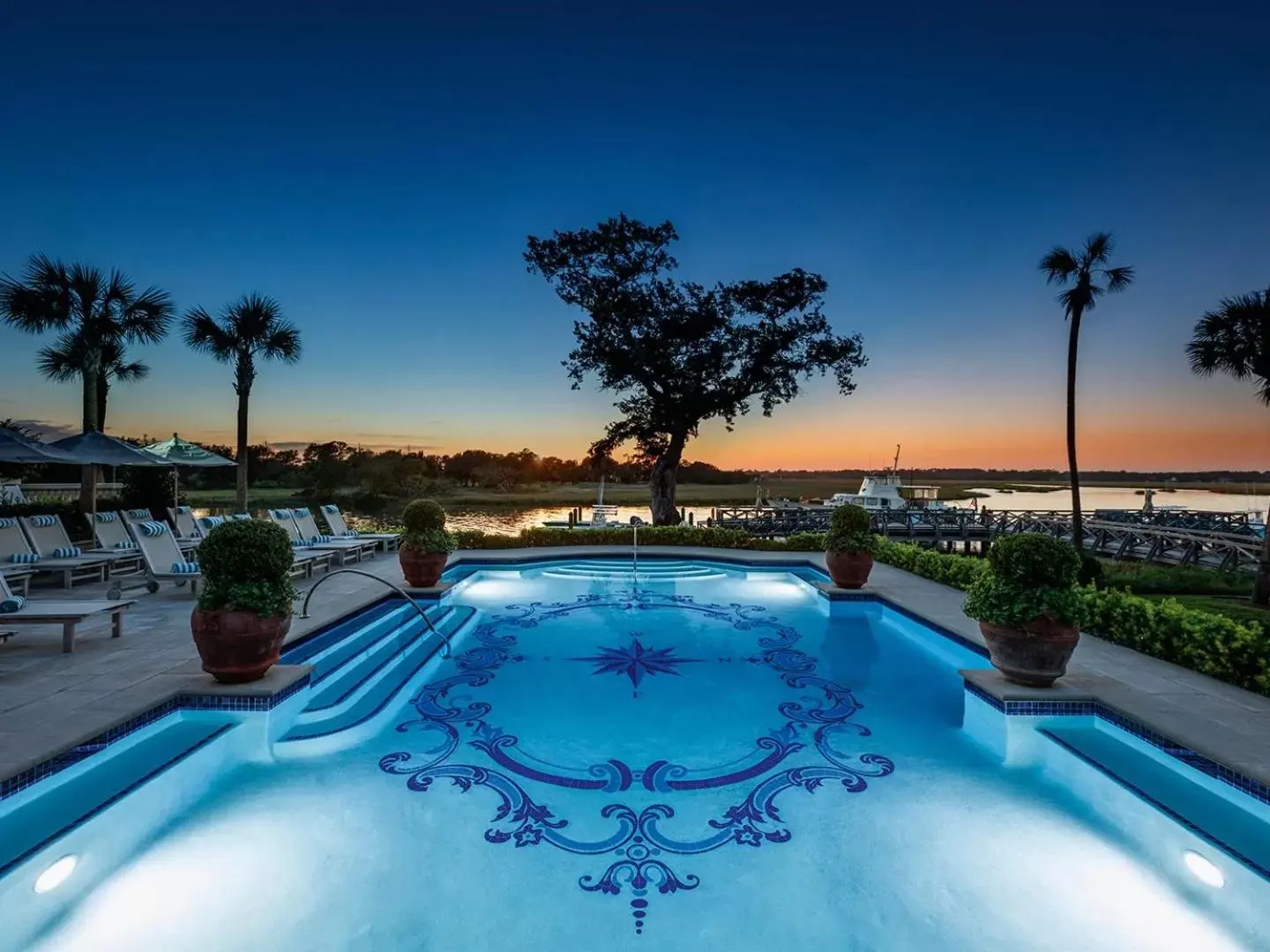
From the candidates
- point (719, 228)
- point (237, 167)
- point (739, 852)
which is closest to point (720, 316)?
point (719, 228)

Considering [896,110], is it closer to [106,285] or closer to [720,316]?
[720,316]

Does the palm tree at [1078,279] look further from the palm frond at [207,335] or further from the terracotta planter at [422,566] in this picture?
the palm frond at [207,335]

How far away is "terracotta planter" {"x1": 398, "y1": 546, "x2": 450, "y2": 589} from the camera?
28.4 feet

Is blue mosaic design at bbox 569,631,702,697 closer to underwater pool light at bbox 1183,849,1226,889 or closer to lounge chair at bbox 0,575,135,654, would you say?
underwater pool light at bbox 1183,849,1226,889

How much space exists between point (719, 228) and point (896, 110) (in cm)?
549

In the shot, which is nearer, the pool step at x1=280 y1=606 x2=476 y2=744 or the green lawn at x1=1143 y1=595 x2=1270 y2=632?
the pool step at x1=280 y1=606 x2=476 y2=744

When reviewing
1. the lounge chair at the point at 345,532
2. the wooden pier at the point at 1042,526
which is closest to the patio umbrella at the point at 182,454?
the lounge chair at the point at 345,532

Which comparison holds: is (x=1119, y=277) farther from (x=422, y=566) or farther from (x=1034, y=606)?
(x=422, y=566)

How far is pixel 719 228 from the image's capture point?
1634 cm

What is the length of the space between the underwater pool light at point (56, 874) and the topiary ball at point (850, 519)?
8.28 metres

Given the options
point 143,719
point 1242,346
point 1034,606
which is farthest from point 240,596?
point 1242,346

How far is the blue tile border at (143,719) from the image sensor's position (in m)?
3.09

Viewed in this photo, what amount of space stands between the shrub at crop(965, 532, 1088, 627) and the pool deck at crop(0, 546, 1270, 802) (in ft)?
1.96

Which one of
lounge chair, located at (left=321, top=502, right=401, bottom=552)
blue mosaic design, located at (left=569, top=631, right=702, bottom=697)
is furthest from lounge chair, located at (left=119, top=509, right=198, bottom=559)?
blue mosaic design, located at (left=569, top=631, right=702, bottom=697)
